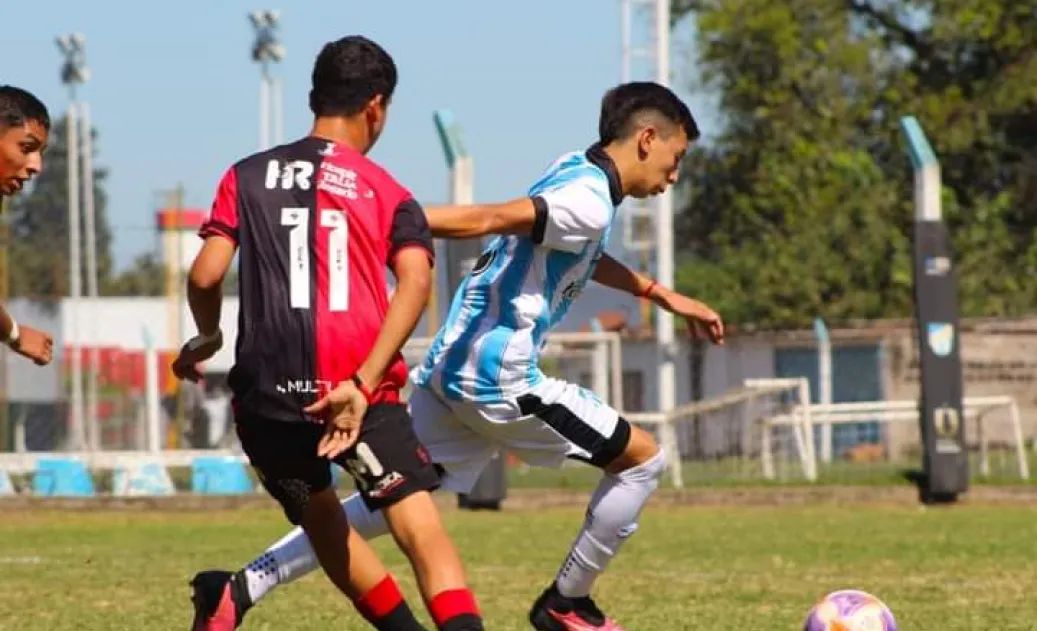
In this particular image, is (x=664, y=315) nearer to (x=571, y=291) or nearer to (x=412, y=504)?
(x=571, y=291)

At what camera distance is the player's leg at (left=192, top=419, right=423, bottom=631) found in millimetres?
6590

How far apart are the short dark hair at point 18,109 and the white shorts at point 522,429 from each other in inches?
Answer: 70.0

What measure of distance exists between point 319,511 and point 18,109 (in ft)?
5.47

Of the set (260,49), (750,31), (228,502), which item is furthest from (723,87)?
(228,502)

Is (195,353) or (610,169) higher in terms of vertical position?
(610,169)

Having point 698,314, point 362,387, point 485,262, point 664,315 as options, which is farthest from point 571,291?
point 664,315

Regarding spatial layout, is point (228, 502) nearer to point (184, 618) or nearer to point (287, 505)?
point (184, 618)

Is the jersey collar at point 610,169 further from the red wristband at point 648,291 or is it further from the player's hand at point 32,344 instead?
the player's hand at point 32,344

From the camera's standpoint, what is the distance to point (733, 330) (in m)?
22.2

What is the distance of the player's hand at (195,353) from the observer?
7137 mm

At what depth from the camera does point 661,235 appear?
25625 millimetres

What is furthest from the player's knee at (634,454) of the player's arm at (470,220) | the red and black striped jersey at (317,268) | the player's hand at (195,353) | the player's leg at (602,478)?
the red and black striped jersey at (317,268)

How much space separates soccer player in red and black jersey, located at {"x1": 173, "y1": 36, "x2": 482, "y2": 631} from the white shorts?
5.23 ft

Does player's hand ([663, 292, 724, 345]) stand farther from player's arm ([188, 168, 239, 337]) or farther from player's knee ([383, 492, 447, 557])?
player's arm ([188, 168, 239, 337])
